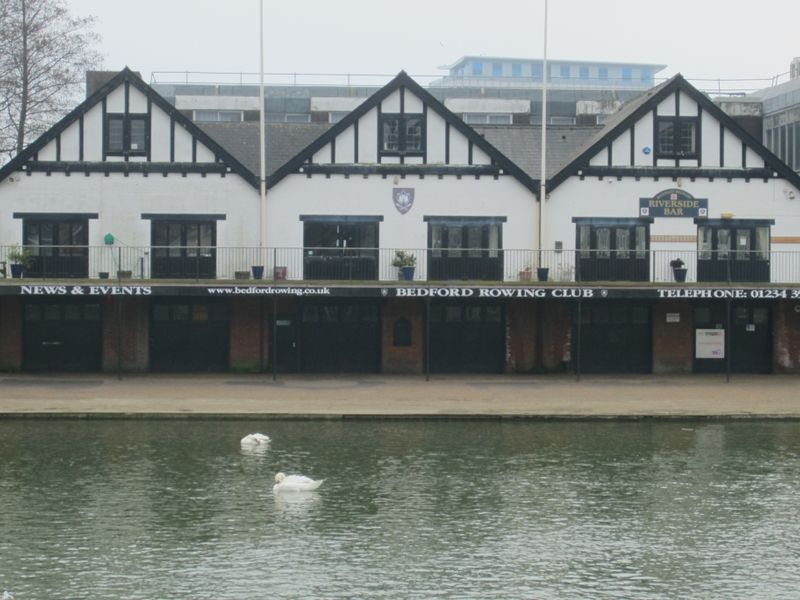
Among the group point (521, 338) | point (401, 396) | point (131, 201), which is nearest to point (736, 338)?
point (521, 338)

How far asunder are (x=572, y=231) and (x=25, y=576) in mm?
24183

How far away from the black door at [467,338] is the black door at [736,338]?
5.60 metres

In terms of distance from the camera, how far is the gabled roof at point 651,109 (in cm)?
3453

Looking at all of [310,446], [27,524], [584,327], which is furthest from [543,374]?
[27,524]

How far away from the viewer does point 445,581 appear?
12.7m

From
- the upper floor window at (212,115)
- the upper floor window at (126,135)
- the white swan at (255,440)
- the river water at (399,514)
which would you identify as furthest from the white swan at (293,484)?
the upper floor window at (212,115)

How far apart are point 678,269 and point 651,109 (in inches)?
180

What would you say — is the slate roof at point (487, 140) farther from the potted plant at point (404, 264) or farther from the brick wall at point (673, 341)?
the brick wall at point (673, 341)

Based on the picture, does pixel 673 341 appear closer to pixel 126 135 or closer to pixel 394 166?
pixel 394 166

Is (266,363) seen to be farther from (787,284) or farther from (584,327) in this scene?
(787,284)

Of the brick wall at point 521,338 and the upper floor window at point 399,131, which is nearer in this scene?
the upper floor window at point 399,131

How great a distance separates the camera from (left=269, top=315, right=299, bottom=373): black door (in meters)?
34.3

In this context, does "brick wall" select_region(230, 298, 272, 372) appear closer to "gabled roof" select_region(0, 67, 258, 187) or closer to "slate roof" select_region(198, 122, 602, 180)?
"gabled roof" select_region(0, 67, 258, 187)

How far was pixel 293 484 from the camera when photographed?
55.6 feet
